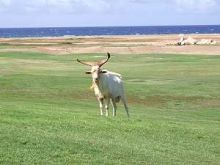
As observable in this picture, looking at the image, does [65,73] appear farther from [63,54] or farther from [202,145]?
[202,145]

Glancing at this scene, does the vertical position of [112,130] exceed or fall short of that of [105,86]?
it falls short

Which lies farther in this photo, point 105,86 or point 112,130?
point 105,86

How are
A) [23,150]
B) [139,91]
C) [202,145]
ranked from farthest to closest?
[139,91]
[202,145]
[23,150]

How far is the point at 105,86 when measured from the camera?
74.7 feet

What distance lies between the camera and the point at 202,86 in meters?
40.4

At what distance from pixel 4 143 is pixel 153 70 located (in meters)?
38.5

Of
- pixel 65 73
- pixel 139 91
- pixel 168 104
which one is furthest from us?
→ pixel 65 73

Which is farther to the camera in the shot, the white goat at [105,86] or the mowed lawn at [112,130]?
the white goat at [105,86]

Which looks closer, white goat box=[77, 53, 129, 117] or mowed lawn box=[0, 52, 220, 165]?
mowed lawn box=[0, 52, 220, 165]

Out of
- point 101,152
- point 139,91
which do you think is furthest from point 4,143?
point 139,91

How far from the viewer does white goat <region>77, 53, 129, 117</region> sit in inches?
886

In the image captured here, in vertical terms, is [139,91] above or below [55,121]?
below

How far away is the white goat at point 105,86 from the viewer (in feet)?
73.8

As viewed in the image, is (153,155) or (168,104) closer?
(153,155)
